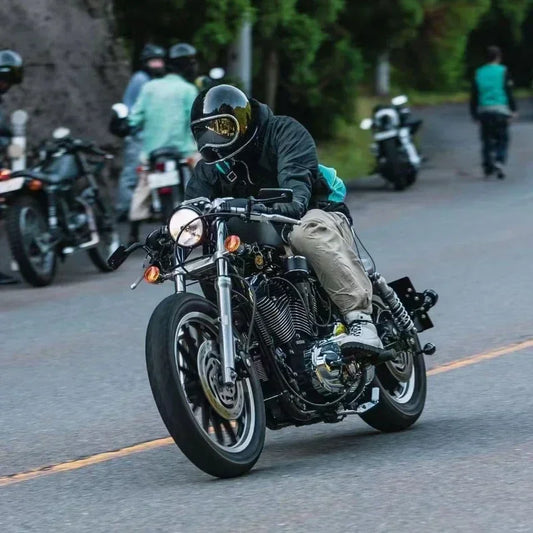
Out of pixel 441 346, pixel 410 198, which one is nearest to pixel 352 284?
pixel 441 346

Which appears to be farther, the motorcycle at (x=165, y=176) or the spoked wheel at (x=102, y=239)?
the motorcycle at (x=165, y=176)

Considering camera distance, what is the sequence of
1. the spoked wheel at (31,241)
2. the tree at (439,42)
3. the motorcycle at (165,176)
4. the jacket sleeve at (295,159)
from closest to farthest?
the jacket sleeve at (295,159) < the spoked wheel at (31,241) < the motorcycle at (165,176) < the tree at (439,42)

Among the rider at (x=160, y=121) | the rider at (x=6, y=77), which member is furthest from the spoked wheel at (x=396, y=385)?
the rider at (x=160, y=121)

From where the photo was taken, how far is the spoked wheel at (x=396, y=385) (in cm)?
719

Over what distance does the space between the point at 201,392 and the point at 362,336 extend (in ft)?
3.36

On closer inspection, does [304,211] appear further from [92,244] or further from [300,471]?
[92,244]

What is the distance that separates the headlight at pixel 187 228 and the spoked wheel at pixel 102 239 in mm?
7967

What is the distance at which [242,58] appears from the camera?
20.9 metres

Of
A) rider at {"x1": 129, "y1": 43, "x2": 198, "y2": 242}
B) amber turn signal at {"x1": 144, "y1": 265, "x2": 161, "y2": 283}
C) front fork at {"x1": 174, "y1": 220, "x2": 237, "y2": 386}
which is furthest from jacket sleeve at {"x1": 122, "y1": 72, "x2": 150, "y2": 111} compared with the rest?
front fork at {"x1": 174, "y1": 220, "x2": 237, "y2": 386}

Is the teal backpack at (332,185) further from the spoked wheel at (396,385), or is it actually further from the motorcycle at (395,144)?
the motorcycle at (395,144)

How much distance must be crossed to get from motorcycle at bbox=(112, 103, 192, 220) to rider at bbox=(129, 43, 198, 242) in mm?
101

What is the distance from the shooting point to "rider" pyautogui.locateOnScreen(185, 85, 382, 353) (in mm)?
6453

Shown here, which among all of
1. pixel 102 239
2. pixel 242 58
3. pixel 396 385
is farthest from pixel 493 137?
pixel 396 385

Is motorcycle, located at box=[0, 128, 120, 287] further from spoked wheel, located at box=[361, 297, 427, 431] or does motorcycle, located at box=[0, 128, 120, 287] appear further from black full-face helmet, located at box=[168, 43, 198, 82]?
spoked wheel, located at box=[361, 297, 427, 431]
